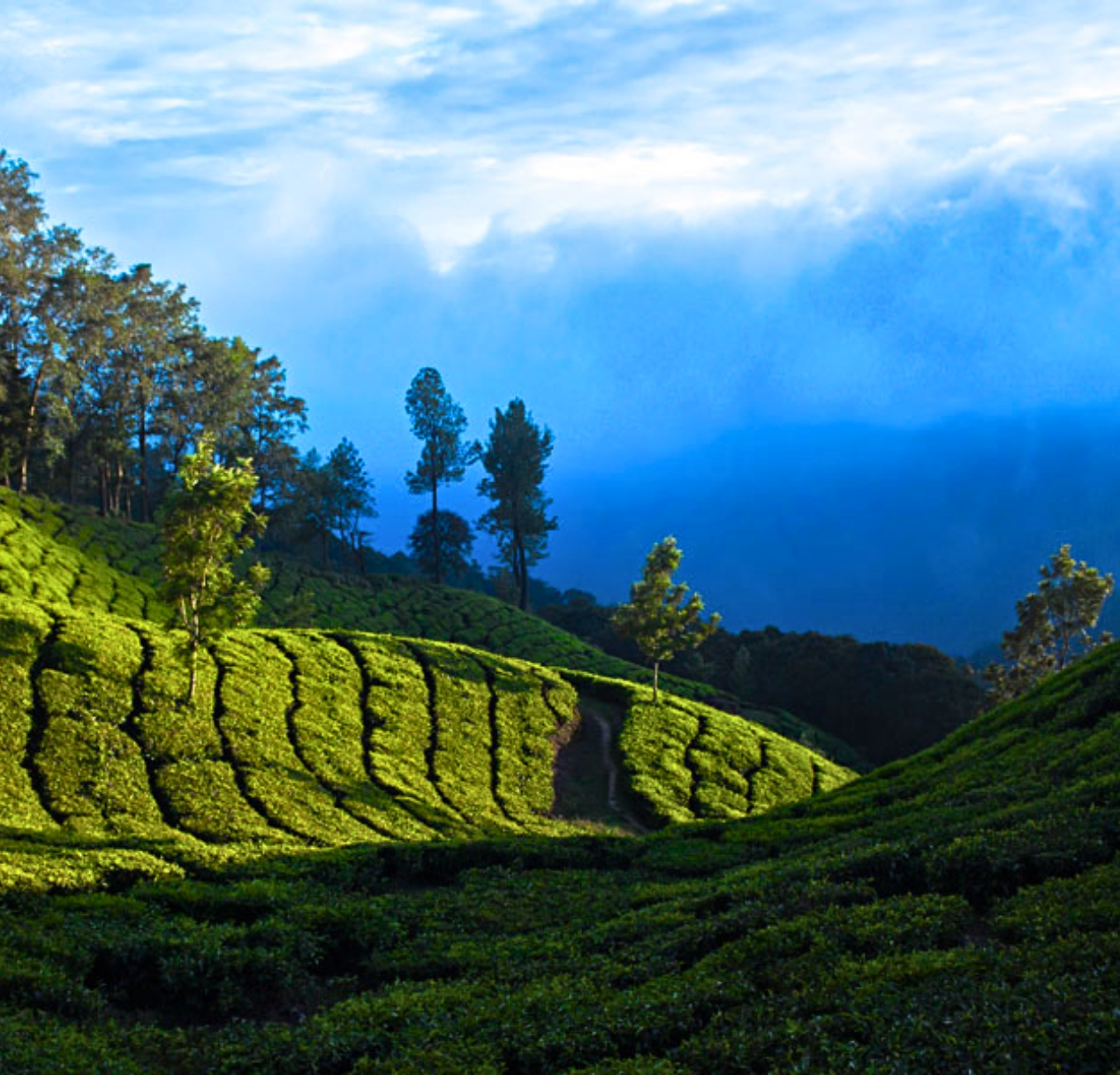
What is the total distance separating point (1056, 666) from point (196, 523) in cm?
5997

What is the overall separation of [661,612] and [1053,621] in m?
34.4

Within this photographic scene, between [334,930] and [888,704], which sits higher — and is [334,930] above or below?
below

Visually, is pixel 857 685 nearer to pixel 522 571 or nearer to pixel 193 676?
pixel 522 571

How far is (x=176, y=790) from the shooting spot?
2555 centimetres

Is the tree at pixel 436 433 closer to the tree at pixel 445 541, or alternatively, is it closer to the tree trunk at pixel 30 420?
the tree at pixel 445 541

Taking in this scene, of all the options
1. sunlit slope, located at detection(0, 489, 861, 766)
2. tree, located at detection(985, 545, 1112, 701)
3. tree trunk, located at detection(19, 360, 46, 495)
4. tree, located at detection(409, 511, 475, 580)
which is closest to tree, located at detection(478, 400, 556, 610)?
tree, located at detection(409, 511, 475, 580)

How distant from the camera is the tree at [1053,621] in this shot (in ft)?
195

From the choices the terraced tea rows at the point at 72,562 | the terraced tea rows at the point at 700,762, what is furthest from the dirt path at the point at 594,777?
the terraced tea rows at the point at 72,562

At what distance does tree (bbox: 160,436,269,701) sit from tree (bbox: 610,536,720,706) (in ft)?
66.8

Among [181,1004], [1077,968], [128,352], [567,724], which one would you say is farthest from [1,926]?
[128,352]

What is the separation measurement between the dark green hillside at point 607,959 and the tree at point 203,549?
11.9m

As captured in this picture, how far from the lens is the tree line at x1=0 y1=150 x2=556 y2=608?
226 feet

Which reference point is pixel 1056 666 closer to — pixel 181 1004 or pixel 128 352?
pixel 181 1004

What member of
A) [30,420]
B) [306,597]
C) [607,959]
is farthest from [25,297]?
[607,959]
